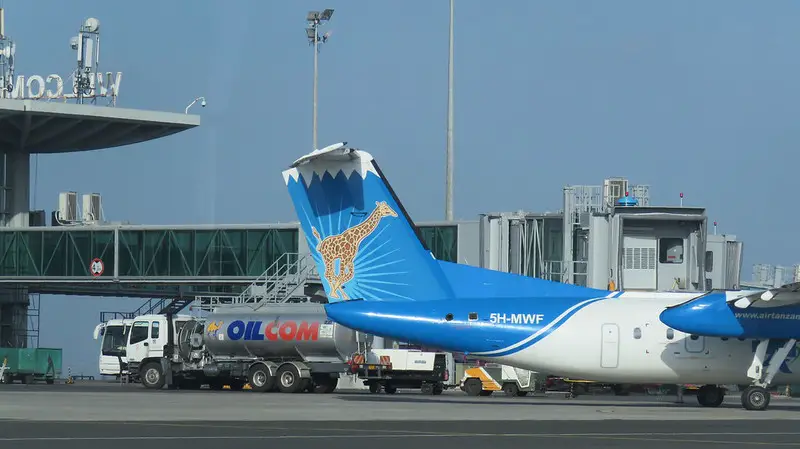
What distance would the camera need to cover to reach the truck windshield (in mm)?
45688

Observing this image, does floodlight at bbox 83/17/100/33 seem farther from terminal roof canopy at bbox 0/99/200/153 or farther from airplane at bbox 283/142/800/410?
airplane at bbox 283/142/800/410

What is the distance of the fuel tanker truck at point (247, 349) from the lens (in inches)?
1565

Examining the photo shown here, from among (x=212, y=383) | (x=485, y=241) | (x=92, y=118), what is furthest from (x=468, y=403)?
(x=92, y=118)

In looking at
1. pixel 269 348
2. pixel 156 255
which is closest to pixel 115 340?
pixel 269 348

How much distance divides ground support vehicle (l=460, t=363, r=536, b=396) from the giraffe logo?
1204 centimetres

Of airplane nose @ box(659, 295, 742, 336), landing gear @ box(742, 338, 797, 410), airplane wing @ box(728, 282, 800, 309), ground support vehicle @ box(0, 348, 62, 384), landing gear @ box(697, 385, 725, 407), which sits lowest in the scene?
ground support vehicle @ box(0, 348, 62, 384)

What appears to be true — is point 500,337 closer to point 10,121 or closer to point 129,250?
point 129,250

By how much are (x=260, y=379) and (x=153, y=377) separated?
4.92 m

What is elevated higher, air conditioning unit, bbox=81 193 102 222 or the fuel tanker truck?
air conditioning unit, bbox=81 193 102 222

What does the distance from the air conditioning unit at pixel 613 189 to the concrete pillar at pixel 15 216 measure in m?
31.4

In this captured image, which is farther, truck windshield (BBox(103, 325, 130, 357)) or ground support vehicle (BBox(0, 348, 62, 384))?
ground support vehicle (BBox(0, 348, 62, 384))

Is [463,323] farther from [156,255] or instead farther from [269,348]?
[156,255]

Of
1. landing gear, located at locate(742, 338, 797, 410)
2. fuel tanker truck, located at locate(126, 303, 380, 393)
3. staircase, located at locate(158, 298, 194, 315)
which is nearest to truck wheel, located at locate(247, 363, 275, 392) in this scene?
fuel tanker truck, located at locate(126, 303, 380, 393)

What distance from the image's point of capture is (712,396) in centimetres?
3316
